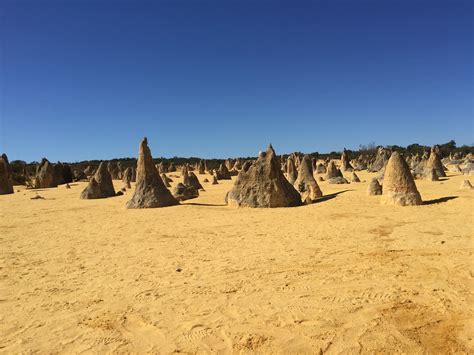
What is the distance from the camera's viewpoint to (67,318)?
3.91 metres

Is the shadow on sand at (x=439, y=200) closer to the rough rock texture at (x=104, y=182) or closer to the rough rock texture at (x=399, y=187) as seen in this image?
the rough rock texture at (x=399, y=187)

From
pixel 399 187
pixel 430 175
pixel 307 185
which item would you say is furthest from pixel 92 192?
pixel 430 175

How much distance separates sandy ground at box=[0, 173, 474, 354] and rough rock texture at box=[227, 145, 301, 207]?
2.59 meters

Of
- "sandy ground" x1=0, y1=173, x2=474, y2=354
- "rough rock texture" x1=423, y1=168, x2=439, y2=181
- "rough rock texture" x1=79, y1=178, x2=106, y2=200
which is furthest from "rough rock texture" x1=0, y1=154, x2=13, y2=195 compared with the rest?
"rough rock texture" x1=423, y1=168, x2=439, y2=181

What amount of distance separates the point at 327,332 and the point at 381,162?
90.1 ft

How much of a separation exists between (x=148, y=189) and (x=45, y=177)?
15.7 metres

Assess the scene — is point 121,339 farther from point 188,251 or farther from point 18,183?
point 18,183

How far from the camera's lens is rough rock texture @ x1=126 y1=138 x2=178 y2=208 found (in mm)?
12070

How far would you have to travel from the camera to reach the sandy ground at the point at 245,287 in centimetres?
338

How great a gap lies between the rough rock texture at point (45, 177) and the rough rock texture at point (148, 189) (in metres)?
15.0

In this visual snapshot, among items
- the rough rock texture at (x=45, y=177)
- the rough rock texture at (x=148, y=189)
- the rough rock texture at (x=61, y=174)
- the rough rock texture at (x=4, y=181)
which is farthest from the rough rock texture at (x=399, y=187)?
the rough rock texture at (x=61, y=174)

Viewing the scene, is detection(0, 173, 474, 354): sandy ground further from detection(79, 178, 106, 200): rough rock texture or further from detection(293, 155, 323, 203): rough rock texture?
detection(79, 178, 106, 200): rough rock texture

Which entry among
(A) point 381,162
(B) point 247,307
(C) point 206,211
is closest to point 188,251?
(B) point 247,307

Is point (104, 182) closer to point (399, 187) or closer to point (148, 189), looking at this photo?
point (148, 189)
